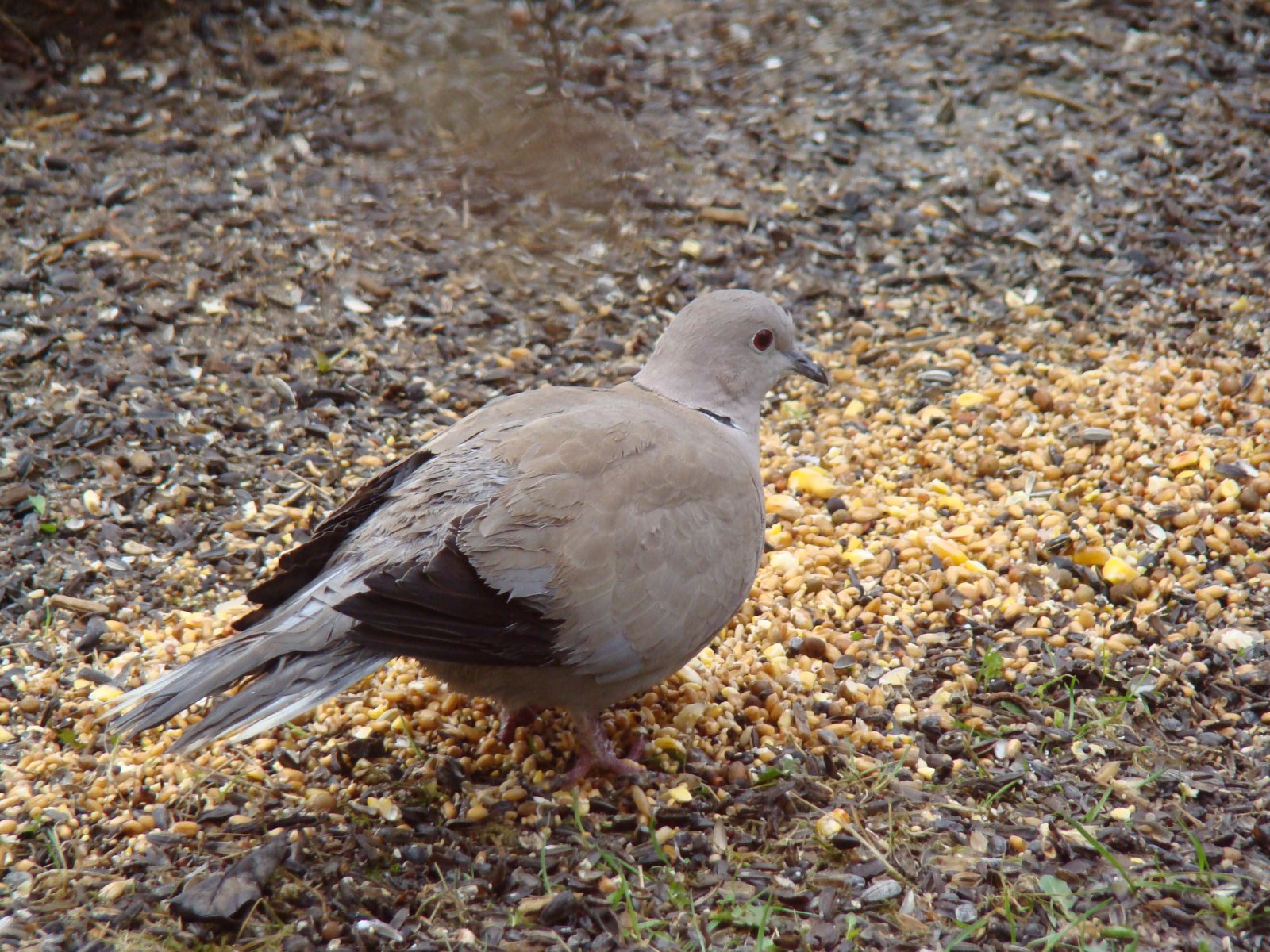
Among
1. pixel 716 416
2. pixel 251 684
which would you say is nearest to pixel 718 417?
pixel 716 416

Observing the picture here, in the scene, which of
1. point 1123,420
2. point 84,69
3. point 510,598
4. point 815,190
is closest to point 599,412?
point 510,598

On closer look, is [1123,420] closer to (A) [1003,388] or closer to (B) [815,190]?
(A) [1003,388]

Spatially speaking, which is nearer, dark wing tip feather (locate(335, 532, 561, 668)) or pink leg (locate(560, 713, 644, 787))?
dark wing tip feather (locate(335, 532, 561, 668))

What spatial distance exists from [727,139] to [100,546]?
363cm

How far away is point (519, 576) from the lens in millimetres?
2926

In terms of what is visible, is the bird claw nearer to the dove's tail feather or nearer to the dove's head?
the dove's tail feather

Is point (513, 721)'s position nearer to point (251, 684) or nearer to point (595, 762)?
point (595, 762)

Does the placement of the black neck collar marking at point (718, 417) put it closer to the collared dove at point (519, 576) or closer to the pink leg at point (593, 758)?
the collared dove at point (519, 576)

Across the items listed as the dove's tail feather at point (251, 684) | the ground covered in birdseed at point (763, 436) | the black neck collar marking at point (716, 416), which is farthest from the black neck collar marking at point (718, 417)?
the dove's tail feather at point (251, 684)

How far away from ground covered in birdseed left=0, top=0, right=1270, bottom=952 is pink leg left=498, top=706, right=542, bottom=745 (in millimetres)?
71

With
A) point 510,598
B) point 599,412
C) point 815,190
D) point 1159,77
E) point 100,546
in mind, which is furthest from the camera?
point 1159,77

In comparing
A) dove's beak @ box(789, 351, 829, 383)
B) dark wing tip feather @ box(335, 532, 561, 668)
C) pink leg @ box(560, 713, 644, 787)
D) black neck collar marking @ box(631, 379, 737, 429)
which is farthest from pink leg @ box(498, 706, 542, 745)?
dove's beak @ box(789, 351, 829, 383)

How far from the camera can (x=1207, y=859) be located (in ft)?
9.71

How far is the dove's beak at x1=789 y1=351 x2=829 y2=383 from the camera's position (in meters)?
4.01
